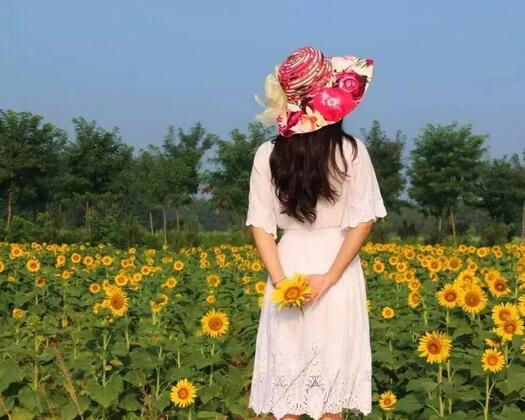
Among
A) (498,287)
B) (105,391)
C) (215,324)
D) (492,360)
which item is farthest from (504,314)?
(105,391)

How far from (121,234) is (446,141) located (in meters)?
20.2

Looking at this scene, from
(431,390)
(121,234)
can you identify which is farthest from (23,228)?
(431,390)

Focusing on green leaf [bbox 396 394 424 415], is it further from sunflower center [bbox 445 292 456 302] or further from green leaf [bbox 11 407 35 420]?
green leaf [bbox 11 407 35 420]

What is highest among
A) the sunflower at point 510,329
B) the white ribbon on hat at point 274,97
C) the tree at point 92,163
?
the tree at point 92,163

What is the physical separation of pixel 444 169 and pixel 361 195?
35.2m

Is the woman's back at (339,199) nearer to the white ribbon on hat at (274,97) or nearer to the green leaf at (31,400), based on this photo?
the white ribbon on hat at (274,97)

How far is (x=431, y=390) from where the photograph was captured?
443 cm

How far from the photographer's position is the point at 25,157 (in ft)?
117

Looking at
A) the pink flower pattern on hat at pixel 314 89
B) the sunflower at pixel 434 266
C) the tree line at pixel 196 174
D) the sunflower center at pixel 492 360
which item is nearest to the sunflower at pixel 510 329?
the sunflower center at pixel 492 360

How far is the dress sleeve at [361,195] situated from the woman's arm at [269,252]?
0.30 m

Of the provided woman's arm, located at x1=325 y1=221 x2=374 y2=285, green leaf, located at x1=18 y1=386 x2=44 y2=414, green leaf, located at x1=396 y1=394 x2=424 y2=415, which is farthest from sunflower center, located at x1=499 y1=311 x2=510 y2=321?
green leaf, located at x1=18 y1=386 x2=44 y2=414

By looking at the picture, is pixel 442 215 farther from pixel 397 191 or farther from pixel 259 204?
pixel 259 204

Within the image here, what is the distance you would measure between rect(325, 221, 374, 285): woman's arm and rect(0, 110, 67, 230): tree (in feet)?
107

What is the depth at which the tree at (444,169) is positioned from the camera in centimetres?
3738
